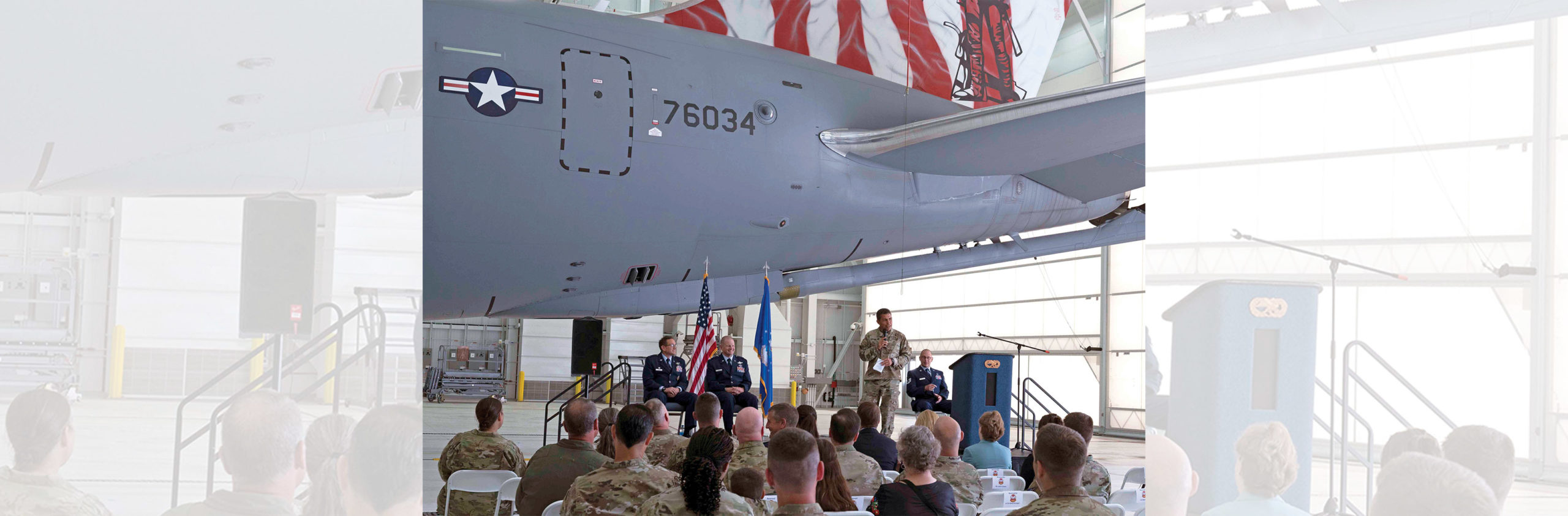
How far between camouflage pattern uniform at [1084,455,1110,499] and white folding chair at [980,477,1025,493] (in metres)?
0.36

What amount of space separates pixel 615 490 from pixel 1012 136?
5.08 meters

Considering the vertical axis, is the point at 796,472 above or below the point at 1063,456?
below

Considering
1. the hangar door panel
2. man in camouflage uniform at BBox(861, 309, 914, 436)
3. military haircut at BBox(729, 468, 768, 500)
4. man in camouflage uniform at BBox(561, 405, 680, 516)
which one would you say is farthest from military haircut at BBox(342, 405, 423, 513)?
Result: man in camouflage uniform at BBox(861, 309, 914, 436)

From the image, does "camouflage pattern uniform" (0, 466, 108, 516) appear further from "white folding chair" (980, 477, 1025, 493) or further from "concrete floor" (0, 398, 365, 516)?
"white folding chair" (980, 477, 1025, 493)

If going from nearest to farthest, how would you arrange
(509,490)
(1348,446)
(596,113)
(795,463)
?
(1348,446)
(795,463)
(509,490)
(596,113)

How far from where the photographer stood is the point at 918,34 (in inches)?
426

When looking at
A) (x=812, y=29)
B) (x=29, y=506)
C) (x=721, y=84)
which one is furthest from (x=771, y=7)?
(x=29, y=506)

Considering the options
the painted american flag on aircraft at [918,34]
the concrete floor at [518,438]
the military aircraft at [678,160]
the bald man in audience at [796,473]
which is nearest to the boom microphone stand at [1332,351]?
the bald man in audience at [796,473]

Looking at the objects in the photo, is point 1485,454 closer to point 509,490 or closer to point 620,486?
point 620,486

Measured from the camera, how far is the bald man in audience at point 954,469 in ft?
16.2

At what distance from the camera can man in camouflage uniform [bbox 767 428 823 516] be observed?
3.47m

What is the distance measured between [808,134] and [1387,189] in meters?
6.31

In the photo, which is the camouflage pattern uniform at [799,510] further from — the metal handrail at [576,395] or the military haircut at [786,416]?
the metal handrail at [576,395]

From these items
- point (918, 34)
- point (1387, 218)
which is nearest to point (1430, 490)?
point (1387, 218)
